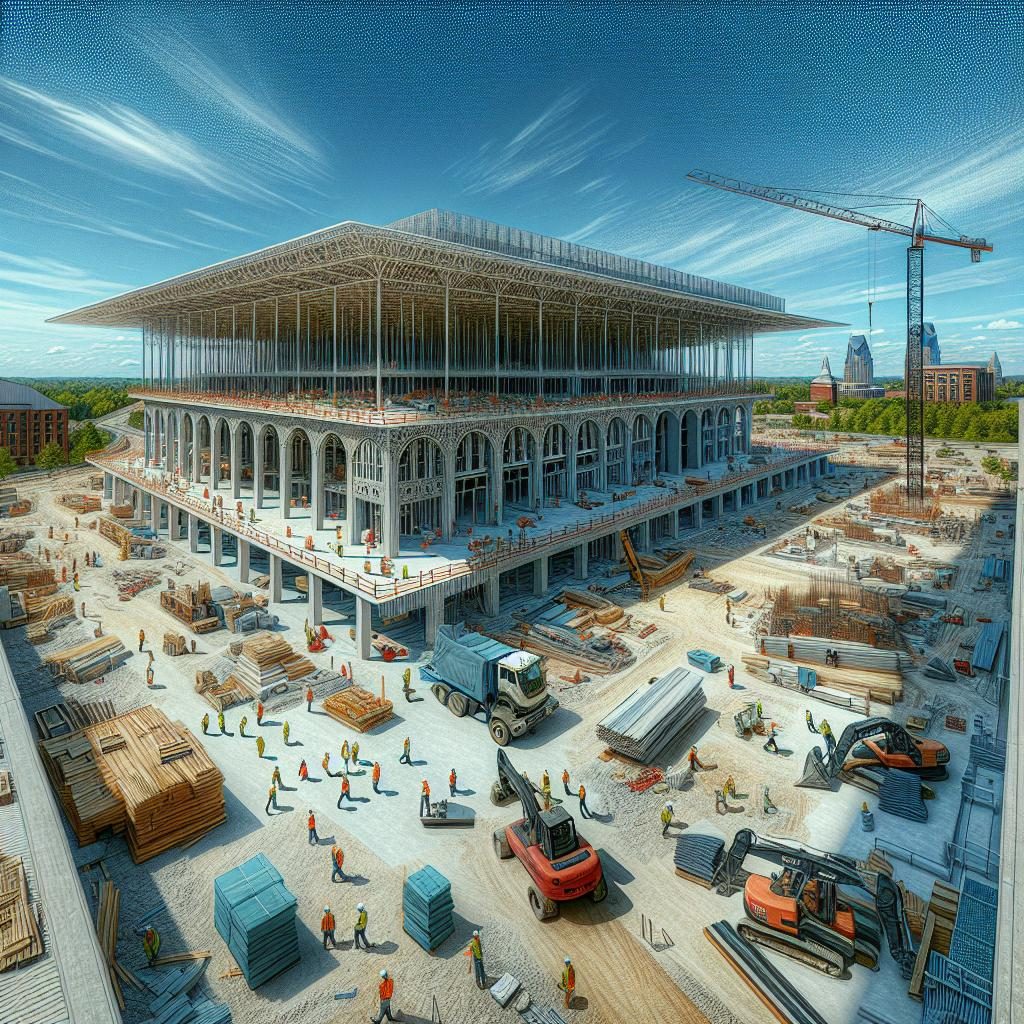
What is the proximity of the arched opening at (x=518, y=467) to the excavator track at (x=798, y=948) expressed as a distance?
3030 cm

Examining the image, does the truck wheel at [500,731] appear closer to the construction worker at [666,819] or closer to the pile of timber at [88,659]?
the construction worker at [666,819]

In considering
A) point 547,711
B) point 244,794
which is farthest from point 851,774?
point 244,794

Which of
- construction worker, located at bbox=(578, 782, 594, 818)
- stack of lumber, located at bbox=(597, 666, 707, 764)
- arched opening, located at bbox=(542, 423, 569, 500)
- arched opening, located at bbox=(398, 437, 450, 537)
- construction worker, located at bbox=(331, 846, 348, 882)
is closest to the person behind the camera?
construction worker, located at bbox=(331, 846, 348, 882)

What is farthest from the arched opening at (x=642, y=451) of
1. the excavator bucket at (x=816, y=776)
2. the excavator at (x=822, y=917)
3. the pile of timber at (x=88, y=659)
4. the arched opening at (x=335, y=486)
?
the excavator at (x=822, y=917)

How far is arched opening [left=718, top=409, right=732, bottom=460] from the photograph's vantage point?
6656cm

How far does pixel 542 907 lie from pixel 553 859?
37.7 inches

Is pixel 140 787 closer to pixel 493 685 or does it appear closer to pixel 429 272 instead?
pixel 493 685

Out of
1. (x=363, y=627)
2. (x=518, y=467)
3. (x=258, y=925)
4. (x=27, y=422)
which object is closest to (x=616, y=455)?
(x=518, y=467)

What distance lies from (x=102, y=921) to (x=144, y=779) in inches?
146

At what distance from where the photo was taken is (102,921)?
12953 millimetres

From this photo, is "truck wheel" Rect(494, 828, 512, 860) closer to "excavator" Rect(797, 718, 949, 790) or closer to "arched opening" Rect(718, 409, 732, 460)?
"excavator" Rect(797, 718, 949, 790)

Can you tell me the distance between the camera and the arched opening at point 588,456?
4744 cm

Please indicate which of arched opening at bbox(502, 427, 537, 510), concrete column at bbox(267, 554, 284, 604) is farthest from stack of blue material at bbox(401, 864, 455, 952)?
arched opening at bbox(502, 427, 537, 510)

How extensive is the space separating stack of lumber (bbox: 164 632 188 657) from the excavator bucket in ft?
82.1
